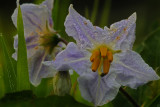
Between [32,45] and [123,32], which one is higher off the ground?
[123,32]

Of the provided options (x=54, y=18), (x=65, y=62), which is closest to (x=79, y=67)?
(x=65, y=62)

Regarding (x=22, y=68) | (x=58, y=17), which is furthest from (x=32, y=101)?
(x=58, y=17)

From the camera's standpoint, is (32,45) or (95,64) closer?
(95,64)

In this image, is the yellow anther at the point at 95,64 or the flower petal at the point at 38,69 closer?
the yellow anther at the point at 95,64

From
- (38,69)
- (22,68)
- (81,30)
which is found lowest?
(38,69)

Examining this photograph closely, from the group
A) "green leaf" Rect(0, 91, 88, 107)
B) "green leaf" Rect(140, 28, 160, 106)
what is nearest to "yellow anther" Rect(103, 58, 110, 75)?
"green leaf" Rect(0, 91, 88, 107)

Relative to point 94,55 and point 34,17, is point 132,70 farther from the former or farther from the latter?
point 34,17

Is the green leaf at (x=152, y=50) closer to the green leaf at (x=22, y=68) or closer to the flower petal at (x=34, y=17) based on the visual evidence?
the flower petal at (x=34, y=17)

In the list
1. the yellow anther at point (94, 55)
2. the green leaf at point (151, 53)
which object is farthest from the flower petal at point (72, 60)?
the green leaf at point (151, 53)
